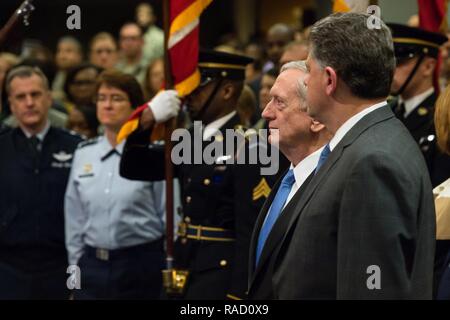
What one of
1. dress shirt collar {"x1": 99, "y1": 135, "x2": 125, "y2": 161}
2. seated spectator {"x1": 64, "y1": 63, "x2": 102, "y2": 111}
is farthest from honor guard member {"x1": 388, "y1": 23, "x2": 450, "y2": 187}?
seated spectator {"x1": 64, "y1": 63, "x2": 102, "y2": 111}

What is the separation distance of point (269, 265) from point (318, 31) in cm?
86

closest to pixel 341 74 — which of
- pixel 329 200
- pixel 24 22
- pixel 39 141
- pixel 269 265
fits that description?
pixel 329 200

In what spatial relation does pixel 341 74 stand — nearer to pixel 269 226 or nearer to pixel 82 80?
pixel 269 226

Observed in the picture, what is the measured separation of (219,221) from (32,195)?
167 centimetres

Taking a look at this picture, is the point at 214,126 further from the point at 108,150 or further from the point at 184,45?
the point at 108,150

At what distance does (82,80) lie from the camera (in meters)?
8.61

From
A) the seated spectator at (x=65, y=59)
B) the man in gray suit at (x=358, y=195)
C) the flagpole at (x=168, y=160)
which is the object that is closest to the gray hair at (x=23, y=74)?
the flagpole at (x=168, y=160)

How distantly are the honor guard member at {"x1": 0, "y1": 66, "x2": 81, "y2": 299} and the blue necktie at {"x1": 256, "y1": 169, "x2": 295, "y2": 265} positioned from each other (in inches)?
110

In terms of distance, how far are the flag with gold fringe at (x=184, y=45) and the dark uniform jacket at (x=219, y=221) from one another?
1.05 feet

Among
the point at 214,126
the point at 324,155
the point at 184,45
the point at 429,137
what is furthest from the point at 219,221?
the point at 324,155

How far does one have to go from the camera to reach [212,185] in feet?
17.0

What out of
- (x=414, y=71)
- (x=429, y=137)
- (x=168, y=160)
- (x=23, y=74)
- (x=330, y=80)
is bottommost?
(x=168, y=160)

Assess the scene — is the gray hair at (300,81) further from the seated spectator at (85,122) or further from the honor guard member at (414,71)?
the seated spectator at (85,122)

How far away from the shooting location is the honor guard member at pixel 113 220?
5.98m
